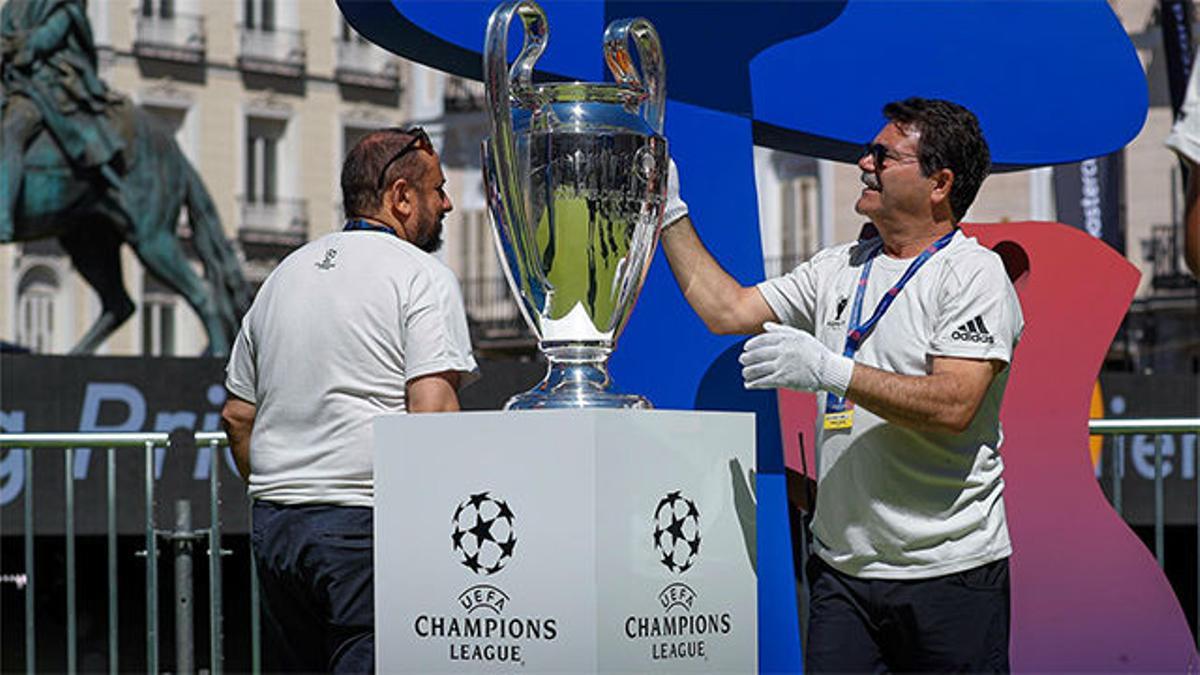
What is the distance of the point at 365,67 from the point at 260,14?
2230mm

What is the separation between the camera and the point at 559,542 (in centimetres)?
367

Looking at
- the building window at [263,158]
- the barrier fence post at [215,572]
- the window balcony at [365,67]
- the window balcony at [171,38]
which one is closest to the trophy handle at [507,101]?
the barrier fence post at [215,572]

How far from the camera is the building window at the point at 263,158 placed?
39281mm

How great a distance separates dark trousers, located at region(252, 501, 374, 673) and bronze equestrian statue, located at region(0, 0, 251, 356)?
17.9 meters

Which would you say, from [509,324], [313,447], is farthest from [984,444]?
[509,324]

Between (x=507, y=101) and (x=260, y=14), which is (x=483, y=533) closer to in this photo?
(x=507, y=101)

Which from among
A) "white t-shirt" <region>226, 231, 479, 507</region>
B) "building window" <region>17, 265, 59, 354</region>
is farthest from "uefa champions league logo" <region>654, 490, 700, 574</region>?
"building window" <region>17, 265, 59, 354</region>

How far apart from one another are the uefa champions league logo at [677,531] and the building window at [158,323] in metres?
34.0

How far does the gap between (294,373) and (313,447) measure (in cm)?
14

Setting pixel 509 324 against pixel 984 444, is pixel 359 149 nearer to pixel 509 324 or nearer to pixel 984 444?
pixel 984 444

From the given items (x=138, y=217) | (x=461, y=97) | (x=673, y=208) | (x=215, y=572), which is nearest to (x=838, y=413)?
(x=673, y=208)

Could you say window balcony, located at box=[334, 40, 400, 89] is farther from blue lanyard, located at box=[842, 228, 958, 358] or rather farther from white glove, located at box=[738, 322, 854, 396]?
white glove, located at box=[738, 322, 854, 396]

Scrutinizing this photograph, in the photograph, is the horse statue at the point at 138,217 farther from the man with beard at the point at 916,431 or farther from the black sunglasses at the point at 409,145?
the man with beard at the point at 916,431

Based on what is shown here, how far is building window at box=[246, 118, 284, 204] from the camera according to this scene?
3928 centimetres
